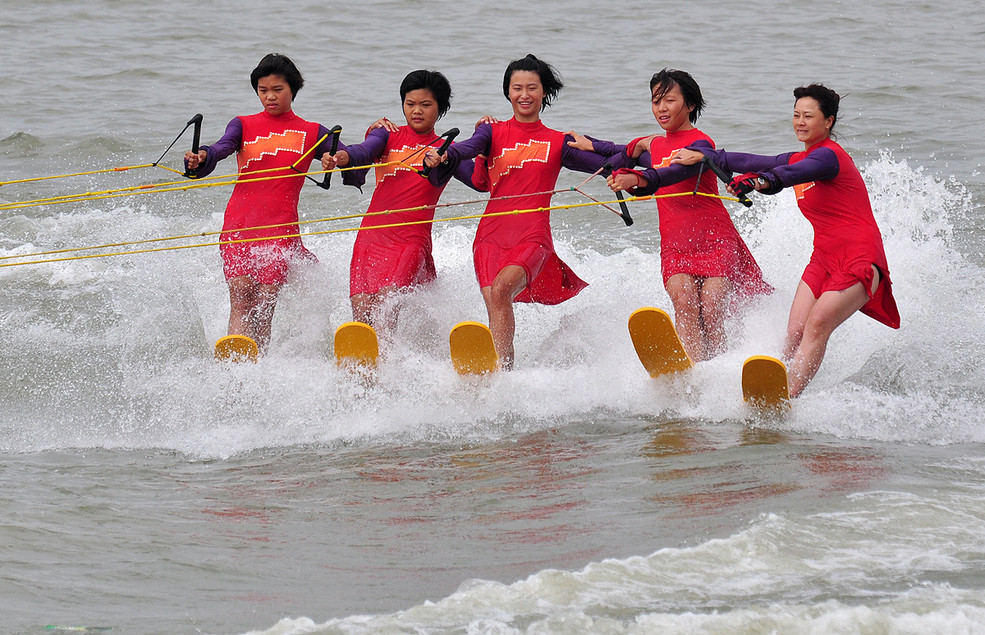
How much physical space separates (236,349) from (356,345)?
662 millimetres

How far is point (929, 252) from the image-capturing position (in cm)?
782

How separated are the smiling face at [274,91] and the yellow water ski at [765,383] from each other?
9.40 feet

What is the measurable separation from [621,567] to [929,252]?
5130 millimetres

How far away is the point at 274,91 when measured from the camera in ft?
20.1

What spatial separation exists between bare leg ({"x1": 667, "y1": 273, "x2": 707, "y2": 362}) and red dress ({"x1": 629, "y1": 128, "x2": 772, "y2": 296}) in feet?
0.16

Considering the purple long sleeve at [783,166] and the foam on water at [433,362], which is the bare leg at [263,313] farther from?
the purple long sleeve at [783,166]

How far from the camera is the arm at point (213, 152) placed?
5.94m

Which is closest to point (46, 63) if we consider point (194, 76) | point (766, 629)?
point (194, 76)

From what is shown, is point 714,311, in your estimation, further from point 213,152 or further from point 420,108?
point 213,152

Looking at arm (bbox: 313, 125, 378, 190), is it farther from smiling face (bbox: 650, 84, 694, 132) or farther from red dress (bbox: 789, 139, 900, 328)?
red dress (bbox: 789, 139, 900, 328)

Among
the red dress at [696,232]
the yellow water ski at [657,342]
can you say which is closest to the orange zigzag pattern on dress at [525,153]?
the red dress at [696,232]

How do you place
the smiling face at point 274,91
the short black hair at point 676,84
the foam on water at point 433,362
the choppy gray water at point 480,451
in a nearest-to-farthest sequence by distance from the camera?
the choppy gray water at point 480,451
the foam on water at point 433,362
the short black hair at point 676,84
the smiling face at point 274,91

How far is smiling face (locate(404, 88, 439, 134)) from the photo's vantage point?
19.5ft

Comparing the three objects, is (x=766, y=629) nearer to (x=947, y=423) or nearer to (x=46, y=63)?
(x=947, y=423)
